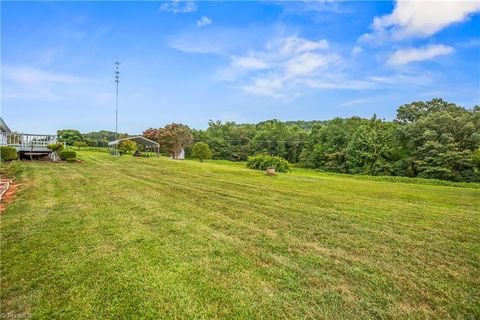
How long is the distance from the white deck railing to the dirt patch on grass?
34.4 feet

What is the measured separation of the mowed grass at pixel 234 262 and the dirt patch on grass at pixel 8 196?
0.65 feet

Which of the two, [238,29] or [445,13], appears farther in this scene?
[238,29]

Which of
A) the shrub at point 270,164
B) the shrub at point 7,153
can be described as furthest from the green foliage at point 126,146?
the shrub at point 270,164

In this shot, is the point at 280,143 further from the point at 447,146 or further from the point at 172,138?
the point at 447,146

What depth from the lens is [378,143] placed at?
35.3 m

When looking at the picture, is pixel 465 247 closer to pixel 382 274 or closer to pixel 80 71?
pixel 382 274

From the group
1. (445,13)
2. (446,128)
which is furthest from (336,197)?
(446,128)

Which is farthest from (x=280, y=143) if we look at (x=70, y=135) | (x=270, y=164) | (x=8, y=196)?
(x=8, y=196)

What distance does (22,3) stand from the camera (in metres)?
11.3

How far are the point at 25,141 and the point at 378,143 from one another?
1420 inches

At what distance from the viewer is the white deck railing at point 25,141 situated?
17.5 m

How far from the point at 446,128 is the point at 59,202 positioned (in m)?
33.7

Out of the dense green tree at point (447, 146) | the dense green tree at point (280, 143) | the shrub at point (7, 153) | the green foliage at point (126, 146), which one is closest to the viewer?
the shrub at point (7, 153)

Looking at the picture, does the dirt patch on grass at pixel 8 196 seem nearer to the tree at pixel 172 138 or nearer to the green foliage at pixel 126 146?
the green foliage at pixel 126 146
